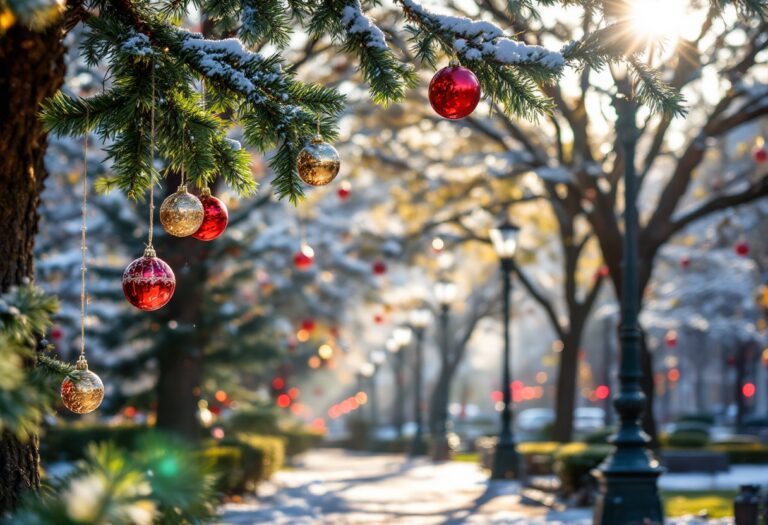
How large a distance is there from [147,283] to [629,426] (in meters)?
8.43

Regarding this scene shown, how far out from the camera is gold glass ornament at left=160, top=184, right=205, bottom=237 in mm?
4965

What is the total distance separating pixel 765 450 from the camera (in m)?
27.1

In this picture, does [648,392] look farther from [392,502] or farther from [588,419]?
[588,419]

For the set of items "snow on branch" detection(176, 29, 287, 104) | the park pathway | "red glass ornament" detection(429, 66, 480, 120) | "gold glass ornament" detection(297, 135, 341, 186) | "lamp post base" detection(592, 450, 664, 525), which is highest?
"snow on branch" detection(176, 29, 287, 104)

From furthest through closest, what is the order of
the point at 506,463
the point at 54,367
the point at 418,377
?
the point at 418,377, the point at 506,463, the point at 54,367

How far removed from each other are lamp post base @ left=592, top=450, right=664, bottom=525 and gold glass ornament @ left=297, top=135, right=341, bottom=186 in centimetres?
810

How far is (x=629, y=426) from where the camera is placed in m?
12.0

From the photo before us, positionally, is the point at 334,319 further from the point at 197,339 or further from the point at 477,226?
the point at 197,339

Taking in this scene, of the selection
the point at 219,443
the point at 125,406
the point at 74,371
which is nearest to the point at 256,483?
the point at 219,443

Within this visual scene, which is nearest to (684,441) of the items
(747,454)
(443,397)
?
→ (747,454)

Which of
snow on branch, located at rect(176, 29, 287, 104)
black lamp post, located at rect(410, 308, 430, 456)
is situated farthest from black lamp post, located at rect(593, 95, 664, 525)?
black lamp post, located at rect(410, 308, 430, 456)

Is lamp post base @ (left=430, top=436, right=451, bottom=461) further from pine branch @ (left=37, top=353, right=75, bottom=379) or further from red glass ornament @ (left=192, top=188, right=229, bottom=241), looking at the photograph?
pine branch @ (left=37, top=353, right=75, bottom=379)

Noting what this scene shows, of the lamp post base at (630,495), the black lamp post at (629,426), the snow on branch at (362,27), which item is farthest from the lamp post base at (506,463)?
the snow on branch at (362,27)

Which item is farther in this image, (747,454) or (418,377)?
(418,377)
